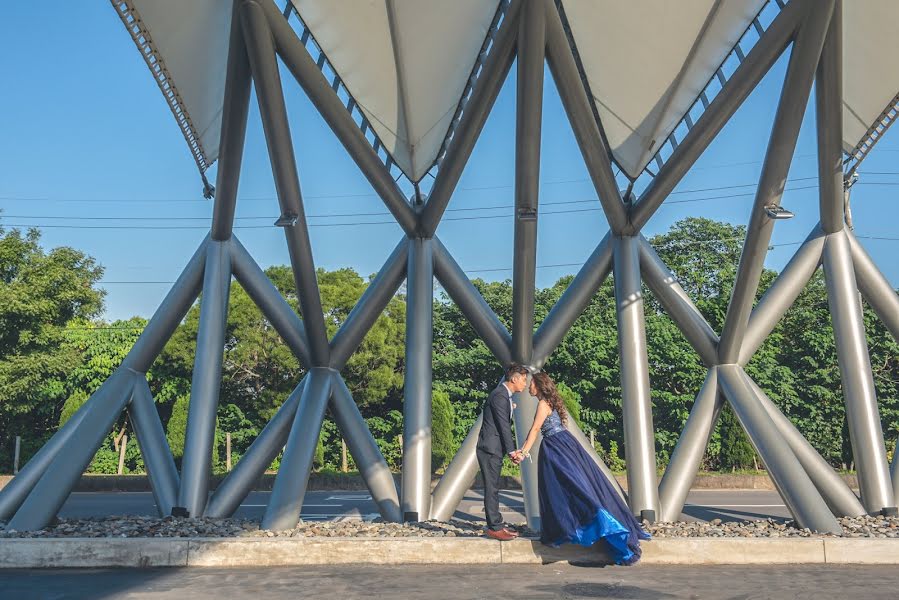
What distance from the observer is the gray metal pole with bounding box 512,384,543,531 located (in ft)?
36.6

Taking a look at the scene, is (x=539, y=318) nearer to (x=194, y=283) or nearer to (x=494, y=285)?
(x=494, y=285)

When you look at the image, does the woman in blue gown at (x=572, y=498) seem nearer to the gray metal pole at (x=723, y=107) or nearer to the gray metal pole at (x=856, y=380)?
the gray metal pole at (x=723, y=107)

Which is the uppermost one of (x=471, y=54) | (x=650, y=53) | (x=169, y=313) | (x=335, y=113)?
(x=650, y=53)

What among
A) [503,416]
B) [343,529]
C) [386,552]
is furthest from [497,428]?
[343,529]

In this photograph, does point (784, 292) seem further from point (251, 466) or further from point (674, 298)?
point (251, 466)

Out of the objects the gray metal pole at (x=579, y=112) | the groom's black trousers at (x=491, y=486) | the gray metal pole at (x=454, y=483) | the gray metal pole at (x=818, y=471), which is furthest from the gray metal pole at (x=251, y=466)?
the gray metal pole at (x=818, y=471)

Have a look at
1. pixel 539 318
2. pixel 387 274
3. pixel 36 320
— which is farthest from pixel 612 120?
pixel 539 318

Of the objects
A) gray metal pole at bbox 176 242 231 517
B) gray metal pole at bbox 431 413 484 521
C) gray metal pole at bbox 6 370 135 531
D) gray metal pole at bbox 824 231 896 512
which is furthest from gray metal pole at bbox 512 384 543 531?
gray metal pole at bbox 6 370 135 531

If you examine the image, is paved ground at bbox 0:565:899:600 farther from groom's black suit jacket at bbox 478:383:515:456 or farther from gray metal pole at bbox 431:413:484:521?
gray metal pole at bbox 431:413:484:521

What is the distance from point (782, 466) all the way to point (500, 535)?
4.66m

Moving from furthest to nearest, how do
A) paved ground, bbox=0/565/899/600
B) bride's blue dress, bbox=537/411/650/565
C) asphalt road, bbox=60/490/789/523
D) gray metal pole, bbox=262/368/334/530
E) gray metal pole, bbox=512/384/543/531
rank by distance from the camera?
asphalt road, bbox=60/490/789/523, gray metal pole, bbox=512/384/543/531, gray metal pole, bbox=262/368/334/530, bride's blue dress, bbox=537/411/650/565, paved ground, bbox=0/565/899/600

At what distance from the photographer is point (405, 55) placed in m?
12.9

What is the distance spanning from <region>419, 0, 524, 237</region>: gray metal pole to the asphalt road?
21.9ft

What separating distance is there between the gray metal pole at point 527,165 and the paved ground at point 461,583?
5295 mm
